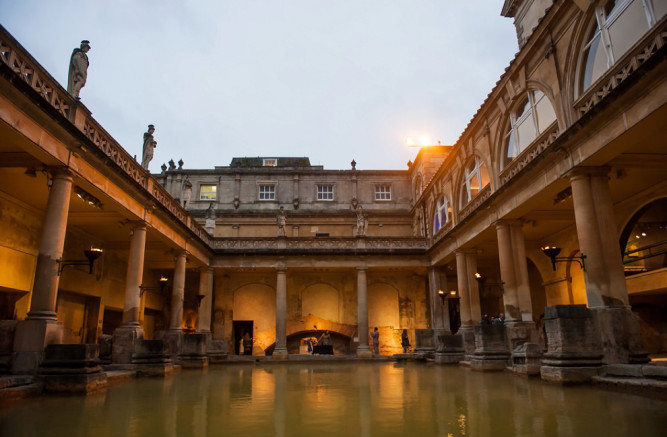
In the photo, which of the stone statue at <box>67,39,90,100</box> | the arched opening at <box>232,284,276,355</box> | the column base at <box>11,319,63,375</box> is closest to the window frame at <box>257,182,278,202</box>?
the arched opening at <box>232,284,276,355</box>

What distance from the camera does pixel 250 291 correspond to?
101 feet

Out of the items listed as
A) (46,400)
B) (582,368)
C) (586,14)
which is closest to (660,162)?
(586,14)

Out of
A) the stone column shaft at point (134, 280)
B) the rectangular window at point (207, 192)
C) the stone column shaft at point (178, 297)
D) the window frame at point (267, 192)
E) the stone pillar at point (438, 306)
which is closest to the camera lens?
the stone column shaft at point (134, 280)

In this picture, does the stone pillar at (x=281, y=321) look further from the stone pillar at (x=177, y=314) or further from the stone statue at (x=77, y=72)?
the stone statue at (x=77, y=72)

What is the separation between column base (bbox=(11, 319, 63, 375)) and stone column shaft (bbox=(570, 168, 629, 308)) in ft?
41.3

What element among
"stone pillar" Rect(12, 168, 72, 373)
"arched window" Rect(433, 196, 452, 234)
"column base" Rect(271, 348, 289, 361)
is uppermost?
"arched window" Rect(433, 196, 452, 234)

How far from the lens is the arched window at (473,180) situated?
19.5 meters

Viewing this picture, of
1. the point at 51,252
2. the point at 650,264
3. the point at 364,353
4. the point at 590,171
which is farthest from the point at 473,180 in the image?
the point at 51,252

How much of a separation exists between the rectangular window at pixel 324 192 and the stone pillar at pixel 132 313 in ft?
62.9

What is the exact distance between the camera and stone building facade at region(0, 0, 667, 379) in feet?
32.7

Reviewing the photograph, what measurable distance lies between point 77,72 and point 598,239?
1425 centimetres

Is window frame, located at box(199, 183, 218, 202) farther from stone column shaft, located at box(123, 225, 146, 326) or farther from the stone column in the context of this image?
the stone column

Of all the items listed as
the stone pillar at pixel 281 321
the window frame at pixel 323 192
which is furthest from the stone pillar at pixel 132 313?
the window frame at pixel 323 192

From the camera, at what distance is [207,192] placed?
34.0m
